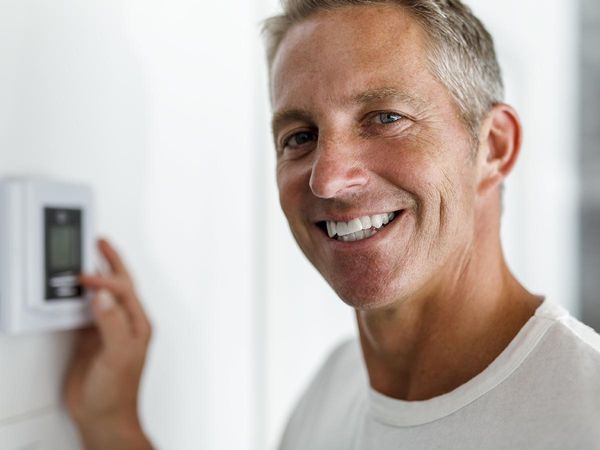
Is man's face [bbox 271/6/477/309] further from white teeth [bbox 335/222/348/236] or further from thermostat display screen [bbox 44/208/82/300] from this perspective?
thermostat display screen [bbox 44/208/82/300]

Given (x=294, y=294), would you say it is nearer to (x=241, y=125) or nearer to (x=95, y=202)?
(x=241, y=125)

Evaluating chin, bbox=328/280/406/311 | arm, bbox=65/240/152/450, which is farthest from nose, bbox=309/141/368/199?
arm, bbox=65/240/152/450

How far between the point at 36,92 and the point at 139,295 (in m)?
0.39

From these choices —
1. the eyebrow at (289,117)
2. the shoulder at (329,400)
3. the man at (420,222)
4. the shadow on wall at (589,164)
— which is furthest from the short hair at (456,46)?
the shadow on wall at (589,164)

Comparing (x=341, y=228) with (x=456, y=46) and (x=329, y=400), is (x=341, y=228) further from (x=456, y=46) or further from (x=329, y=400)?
(x=329, y=400)

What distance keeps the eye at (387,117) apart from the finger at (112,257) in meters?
0.47

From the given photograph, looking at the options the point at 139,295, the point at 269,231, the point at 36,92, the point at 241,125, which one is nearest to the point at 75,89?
the point at 36,92

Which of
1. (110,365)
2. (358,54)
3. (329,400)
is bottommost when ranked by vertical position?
(329,400)

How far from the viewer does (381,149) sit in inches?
34.8

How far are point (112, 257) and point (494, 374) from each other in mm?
600

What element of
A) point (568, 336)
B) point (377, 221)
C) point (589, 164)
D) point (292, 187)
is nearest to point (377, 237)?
point (377, 221)

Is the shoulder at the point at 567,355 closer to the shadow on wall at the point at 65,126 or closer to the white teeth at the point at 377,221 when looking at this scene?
the white teeth at the point at 377,221

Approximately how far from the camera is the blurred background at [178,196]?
0.98 metres

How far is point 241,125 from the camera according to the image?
1446 mm
